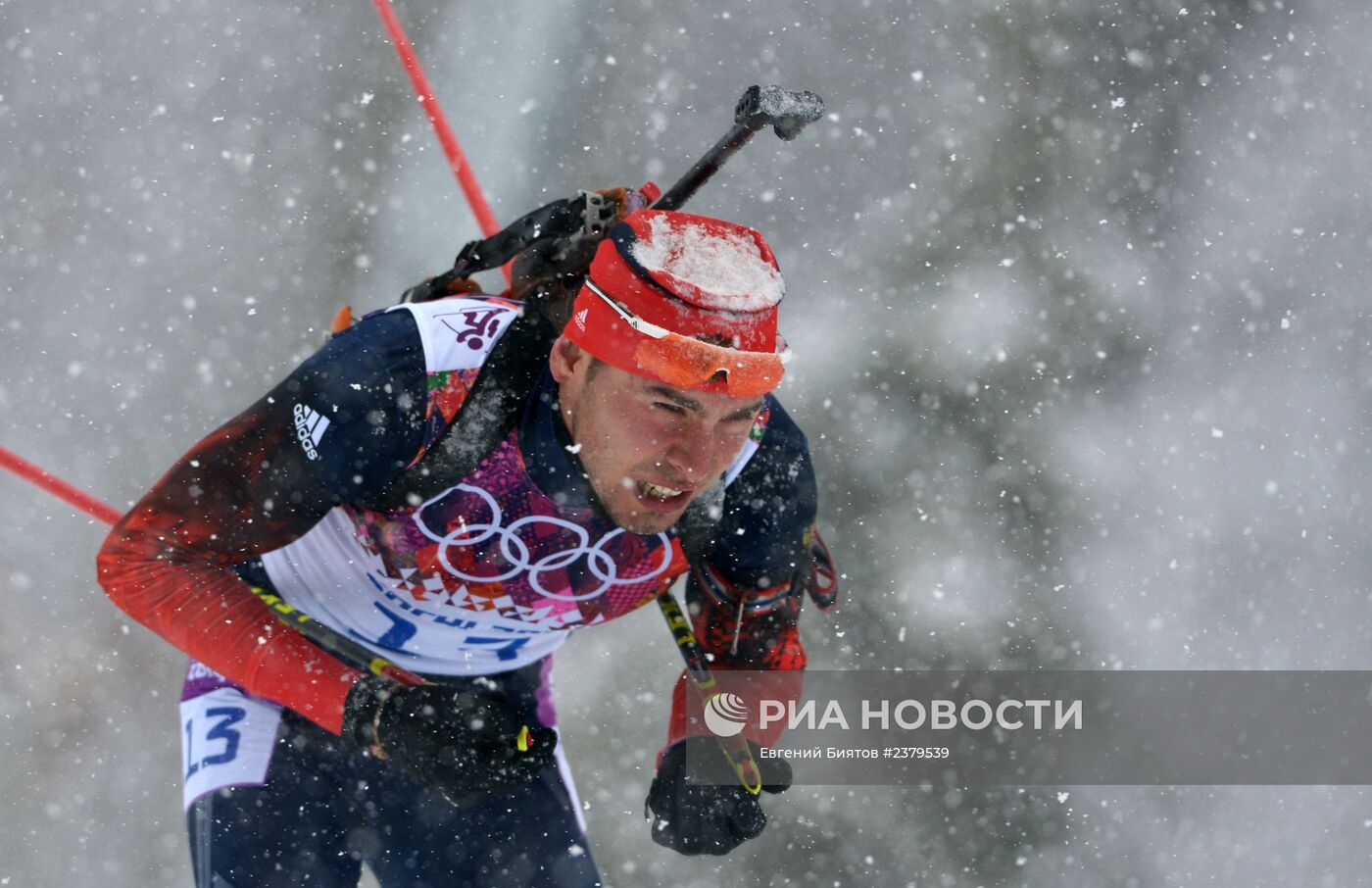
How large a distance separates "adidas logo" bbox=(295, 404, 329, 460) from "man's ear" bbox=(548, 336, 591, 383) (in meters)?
0.39

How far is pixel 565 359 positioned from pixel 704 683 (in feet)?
2.61

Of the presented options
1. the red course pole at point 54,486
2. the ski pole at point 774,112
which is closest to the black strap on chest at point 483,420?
the ski pole at point 774,112

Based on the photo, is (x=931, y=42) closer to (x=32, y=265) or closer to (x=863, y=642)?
(x=863, y=642)

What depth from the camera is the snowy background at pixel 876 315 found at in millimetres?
5438

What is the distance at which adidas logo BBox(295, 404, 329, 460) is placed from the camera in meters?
2.06

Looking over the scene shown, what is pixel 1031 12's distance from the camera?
6.49 metres

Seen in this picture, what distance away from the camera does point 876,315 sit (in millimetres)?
6184

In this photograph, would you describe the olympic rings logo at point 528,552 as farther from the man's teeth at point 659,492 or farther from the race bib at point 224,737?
the race bib at point 224,737

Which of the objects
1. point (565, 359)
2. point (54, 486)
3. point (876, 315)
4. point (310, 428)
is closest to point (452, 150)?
point (54, 486)

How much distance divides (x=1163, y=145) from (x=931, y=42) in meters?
1.23

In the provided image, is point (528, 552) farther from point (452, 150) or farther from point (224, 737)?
point (452, 150)

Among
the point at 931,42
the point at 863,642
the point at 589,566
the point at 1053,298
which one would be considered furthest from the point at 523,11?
the point at 589,566

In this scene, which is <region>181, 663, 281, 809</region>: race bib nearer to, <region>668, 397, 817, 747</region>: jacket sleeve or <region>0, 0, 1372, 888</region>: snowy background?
<region>668, 397, 817, 747</region>: jacket sleeve

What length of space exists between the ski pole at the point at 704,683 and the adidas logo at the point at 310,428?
84 centimetres
